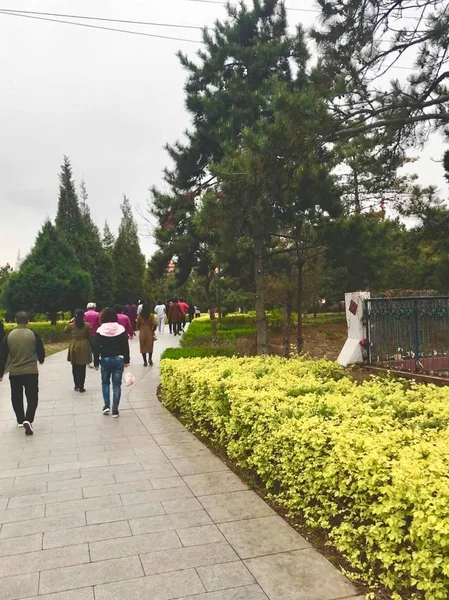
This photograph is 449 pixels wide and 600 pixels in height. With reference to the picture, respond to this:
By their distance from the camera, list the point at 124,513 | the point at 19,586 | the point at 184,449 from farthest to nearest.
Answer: the point at 184,449 < the point at 124,513 < the point at 19,586

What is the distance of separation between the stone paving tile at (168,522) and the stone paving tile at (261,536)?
0.66 ft

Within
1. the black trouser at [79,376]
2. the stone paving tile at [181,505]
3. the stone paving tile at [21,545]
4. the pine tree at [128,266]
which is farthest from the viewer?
the pine tree at [128,266]

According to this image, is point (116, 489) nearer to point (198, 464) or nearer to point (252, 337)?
point (198, 464)

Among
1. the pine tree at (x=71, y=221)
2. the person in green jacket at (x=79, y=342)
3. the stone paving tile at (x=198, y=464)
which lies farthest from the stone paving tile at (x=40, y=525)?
the pine tree at (x=71, y=221)

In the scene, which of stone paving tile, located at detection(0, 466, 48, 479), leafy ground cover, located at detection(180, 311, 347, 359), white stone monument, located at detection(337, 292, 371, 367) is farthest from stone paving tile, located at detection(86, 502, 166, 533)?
leafy ground cover, located at detection(180, 311, 347, 359)

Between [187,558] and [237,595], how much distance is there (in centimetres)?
53

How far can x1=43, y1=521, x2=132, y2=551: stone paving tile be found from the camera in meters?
3.70

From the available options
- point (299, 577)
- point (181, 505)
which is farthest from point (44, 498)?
point (299, 577)

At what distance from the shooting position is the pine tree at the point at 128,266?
43.2 metres

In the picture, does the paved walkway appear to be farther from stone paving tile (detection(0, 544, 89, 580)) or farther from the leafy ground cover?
the leafy ground cover

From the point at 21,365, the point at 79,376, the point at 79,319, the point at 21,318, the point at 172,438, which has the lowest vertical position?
the point at 172,438

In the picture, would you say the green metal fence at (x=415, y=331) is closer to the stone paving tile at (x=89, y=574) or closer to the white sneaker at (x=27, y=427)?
the white sneaker at (x=27, y=427)

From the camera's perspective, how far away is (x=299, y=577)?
10.4ft

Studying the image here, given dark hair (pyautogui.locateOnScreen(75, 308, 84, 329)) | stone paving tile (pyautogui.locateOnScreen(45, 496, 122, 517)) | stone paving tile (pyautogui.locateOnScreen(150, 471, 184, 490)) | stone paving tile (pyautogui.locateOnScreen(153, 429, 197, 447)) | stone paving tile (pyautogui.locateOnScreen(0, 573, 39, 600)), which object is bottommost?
stone paving tile (pyautogui.locateOnScreen(153, 429, 197, 447))
